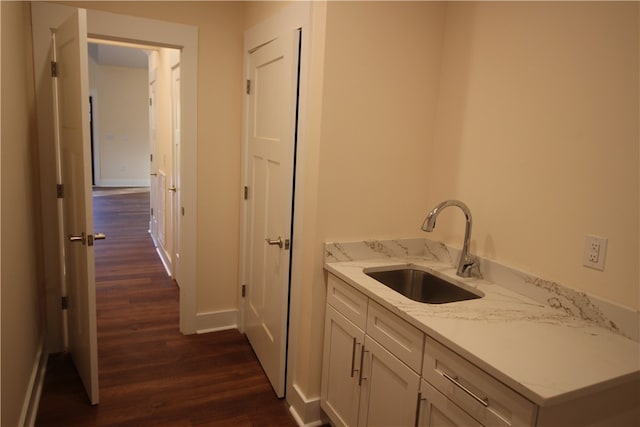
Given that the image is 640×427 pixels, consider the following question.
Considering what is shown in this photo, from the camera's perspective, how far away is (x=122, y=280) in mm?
4160

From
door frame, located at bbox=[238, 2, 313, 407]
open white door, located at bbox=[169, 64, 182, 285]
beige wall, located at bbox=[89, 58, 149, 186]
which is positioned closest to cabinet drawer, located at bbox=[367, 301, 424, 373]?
door frame, located at bbox=[238, 2, 313, 407]

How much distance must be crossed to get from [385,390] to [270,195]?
1.26m

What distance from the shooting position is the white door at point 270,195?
2.20 meters

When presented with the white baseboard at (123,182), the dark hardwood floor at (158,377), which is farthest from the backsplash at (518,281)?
the white baseboard at (123,182)

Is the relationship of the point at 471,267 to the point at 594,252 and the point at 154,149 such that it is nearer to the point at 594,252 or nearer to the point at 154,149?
the point at 594,252

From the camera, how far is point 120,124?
380 inches

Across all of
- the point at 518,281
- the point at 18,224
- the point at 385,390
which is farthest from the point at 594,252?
the point at 18,224

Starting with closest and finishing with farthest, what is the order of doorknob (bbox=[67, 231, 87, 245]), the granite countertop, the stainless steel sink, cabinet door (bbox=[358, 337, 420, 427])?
the granite countertop → cabinet door (bbox=[358, 337, 420, 427]) → the stainless steel sink → doorknob (bbox=[67, 231, 87, 245])

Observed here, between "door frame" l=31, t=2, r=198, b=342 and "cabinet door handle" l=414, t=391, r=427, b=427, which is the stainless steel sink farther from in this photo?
"door frame" l=31, t=2, r=198, b=342

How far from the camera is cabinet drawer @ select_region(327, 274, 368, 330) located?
1826mm

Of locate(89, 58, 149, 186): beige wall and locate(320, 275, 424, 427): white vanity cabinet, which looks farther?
locate(89, 58, 149, 186): beige wall

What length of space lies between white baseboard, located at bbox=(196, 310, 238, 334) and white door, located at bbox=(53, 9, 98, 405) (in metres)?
0.82

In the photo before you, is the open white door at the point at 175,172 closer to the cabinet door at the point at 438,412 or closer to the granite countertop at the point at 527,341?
the granite countertop at the point at 527,341

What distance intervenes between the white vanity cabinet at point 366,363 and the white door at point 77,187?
1235mm
